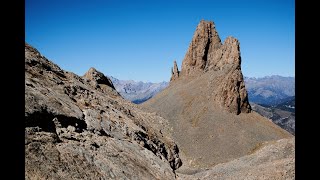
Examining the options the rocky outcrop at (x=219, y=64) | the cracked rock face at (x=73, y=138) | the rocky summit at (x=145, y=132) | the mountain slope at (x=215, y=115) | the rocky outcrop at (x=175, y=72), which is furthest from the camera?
the rocky outcrop at (x=175, y=72)

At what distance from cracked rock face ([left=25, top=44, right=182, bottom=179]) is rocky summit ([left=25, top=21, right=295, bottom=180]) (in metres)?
0.11

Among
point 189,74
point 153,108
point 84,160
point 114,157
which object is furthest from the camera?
point 189,74

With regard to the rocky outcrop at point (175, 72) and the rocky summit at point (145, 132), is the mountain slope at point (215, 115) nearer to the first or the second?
the rocky summit at point (145, 132)

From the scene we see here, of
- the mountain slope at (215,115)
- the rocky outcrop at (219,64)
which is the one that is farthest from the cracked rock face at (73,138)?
the rocky outcrop at (219,64)

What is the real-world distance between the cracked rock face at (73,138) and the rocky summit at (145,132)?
0.11 meters

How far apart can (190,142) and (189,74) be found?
59957 mm

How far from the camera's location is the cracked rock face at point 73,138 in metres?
23.2

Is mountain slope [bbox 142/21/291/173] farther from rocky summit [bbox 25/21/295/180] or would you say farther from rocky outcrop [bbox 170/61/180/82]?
rocky outcrop [bbox 170/61/180/82]

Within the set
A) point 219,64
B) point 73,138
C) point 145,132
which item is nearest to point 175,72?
point 219,64

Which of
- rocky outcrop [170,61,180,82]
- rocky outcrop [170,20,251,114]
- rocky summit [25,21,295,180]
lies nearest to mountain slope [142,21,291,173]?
rocky outcrop [170,20,251,114]
